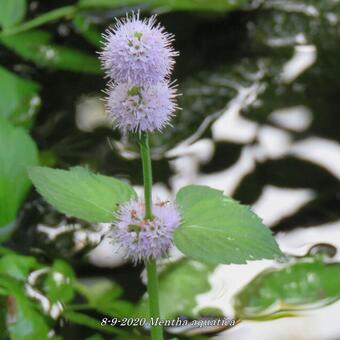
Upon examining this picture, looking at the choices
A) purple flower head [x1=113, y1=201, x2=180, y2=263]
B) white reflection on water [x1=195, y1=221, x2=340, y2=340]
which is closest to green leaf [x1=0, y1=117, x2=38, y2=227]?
white reflection on water [x1=195, y1=221, x2=340, y2=340]

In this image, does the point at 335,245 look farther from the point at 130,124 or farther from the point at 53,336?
the point at 130,124

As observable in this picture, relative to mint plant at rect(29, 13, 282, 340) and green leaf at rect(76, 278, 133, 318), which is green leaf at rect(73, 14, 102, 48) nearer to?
green leaf at rect(76, 278, 133, 318)

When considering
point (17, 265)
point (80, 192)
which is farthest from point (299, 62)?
point (80, 192)

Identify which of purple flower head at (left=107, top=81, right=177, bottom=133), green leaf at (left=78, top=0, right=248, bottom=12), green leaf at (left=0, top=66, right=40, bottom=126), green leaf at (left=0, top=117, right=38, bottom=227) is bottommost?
purple flower head at (left=107, top=81, right=177, bottom=133)

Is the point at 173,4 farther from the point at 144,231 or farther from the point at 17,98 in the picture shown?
the point at 144,231

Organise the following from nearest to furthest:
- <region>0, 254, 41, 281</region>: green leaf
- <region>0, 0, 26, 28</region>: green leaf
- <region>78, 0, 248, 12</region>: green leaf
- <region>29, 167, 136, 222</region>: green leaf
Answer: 1. <region>29, 167, 136, 222</region>: green leaf
2. <region>0, 254, 41, 281</region>: green leaf
3. <region>0, 0, 26, 28</region>: green leaf
4. <region>78, 0, 248, 12</region>: green leaf

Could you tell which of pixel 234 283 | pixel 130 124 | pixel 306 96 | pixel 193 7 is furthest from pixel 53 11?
pixel 130 124
